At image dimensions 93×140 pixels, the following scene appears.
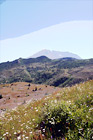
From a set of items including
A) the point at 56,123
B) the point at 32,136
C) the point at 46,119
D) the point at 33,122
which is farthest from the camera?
the point at 33,122

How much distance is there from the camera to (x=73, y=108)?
Result: 658cm

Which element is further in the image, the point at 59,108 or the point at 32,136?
the point at 59,108

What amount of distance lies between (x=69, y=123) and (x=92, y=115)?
3.16ft

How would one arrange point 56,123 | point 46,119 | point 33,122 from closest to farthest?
point 56,123, point 46,119, point 33,122

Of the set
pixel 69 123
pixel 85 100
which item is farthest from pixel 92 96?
pixel 69 123

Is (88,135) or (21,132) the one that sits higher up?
(88,135)

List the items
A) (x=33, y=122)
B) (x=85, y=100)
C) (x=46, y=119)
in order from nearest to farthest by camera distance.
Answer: (x=46, y=119) < (x=33, y=122) < (x=85, y=100)

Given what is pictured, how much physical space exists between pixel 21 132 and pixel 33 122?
2.76 ft

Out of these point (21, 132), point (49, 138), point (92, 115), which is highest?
point (92, 115)

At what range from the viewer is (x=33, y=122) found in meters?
6.88

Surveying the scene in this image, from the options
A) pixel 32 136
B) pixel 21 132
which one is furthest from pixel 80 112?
pixel 21 132

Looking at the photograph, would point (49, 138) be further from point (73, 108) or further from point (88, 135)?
point (73, 108)

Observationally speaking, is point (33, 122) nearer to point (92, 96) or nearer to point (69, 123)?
point (69, 123)

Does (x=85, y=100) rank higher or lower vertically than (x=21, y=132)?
higher
